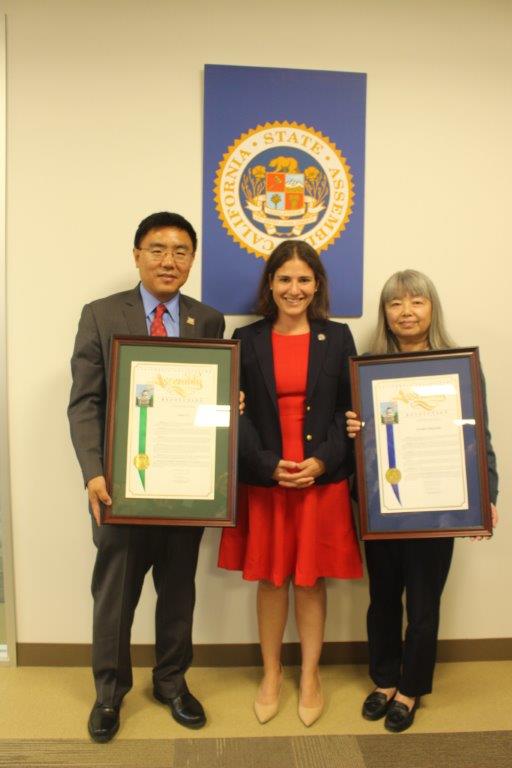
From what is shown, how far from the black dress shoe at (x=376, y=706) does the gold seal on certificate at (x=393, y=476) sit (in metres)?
0.87

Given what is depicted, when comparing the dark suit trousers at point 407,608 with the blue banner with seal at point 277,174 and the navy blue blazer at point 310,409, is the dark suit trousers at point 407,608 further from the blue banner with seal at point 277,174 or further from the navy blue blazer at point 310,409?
the blue banner with seal at point 277,174

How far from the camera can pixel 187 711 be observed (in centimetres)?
200

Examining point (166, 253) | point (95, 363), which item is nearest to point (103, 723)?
point (95, 363)

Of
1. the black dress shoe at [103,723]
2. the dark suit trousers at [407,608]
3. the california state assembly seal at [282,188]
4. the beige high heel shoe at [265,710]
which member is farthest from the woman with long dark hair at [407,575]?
the black dress shoe at [103,723]

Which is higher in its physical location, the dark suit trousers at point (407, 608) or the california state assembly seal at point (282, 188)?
the california state assembly seal at point (282, 188)

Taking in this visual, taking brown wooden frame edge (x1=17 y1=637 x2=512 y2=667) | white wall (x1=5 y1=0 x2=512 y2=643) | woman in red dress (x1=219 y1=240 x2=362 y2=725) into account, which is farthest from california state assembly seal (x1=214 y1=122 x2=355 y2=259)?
brown wooden frame edge (x1=17 y1=637 x2=512 y2=667)

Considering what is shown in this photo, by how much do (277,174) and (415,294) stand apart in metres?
0.79

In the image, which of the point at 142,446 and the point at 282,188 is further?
the point at 282,188

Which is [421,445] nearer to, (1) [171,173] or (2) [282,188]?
(2) [282,188]

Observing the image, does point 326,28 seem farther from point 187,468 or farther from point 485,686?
point 485,686

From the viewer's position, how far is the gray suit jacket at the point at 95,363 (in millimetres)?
1837

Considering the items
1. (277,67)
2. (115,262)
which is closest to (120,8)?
(277,67)

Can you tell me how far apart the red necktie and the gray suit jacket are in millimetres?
33

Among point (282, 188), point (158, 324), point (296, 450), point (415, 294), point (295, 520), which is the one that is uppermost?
point (282, 188)
